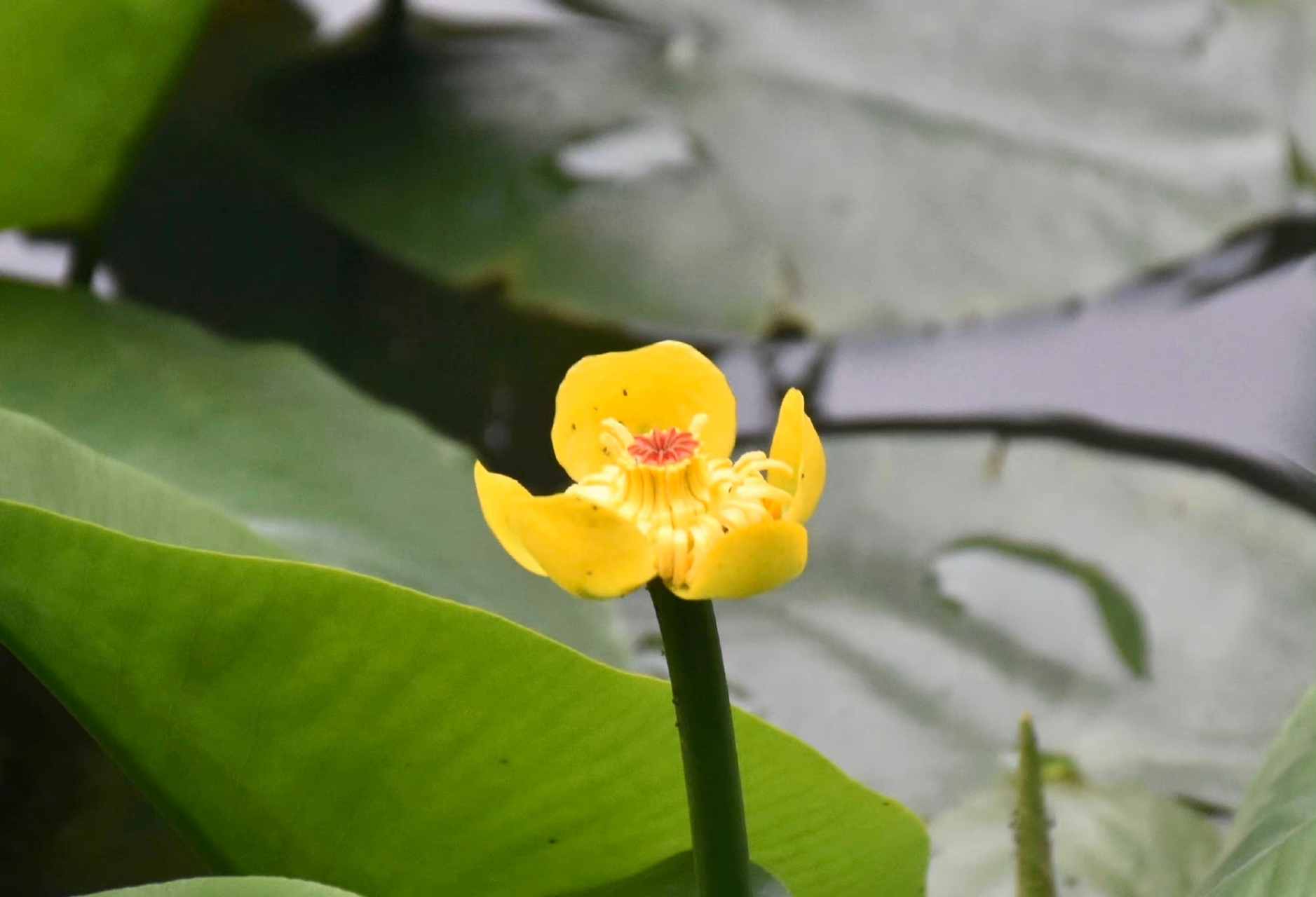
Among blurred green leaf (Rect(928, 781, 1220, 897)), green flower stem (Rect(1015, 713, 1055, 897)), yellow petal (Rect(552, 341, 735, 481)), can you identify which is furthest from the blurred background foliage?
yellow petal (Rect(552, 341, 735, 481))

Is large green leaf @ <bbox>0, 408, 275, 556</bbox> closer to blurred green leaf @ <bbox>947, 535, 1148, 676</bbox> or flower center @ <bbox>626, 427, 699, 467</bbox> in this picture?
flower center @ <bbox>626, 427, 699, 467</bbox>

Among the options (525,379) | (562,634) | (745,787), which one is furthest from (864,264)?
(745,787)

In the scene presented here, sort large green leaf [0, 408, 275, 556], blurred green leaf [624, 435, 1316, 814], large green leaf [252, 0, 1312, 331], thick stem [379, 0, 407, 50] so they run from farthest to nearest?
thick stem [379, 0, 407, 50] < large green leaf [252, 0, 1312, 331] < blurred green leaf [624, 435, 1316, 814] < large green leaf [0, 408, 275, 556]

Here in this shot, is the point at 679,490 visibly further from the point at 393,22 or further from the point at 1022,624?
the point at 393,22

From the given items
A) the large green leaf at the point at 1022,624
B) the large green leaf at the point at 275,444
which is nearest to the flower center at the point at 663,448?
the large green leaf at the point at 275,444

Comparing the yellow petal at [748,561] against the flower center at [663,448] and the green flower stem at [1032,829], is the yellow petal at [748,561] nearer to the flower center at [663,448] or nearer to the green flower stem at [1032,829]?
the flower center at [663,448]

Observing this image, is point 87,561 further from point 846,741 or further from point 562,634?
point 846,741

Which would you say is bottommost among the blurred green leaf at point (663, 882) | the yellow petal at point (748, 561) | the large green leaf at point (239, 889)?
the large green leaf at point (239, 889)

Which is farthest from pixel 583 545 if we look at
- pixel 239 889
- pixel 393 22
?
pixel 393 22
